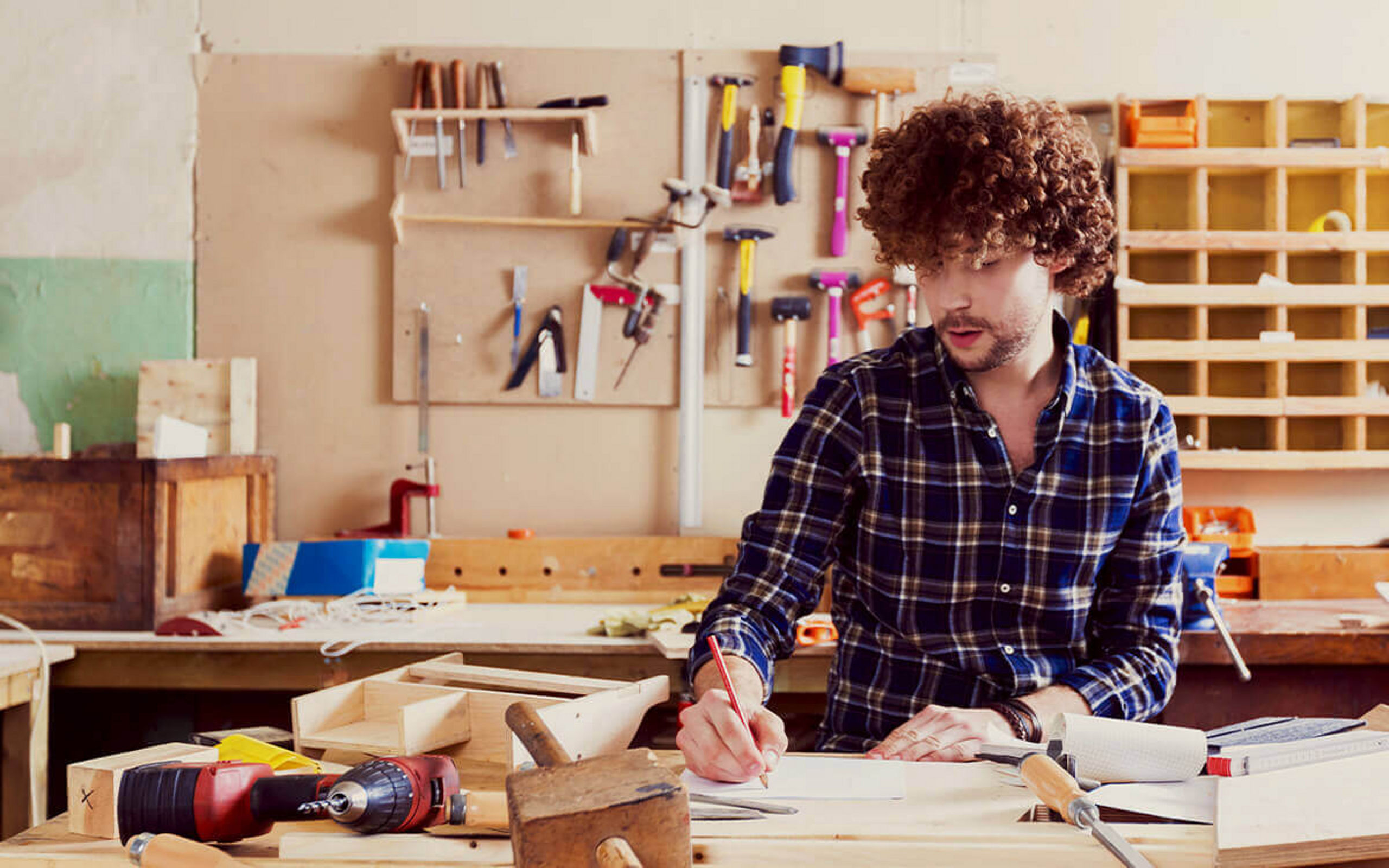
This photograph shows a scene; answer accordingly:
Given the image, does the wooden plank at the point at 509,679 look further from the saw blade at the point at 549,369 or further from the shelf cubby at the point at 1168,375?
Answer: the shelf cubby at the point at 1168,375

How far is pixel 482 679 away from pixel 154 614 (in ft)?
4.14

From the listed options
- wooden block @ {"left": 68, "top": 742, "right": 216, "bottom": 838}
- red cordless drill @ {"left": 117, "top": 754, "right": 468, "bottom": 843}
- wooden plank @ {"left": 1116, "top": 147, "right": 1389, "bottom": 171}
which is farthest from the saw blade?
red cordless drill @ {"left": 117, "top": 754, "right": 468, "bottom": 843}

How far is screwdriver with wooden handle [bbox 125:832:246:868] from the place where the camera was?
85 cm

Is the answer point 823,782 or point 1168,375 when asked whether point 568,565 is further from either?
point 823,782

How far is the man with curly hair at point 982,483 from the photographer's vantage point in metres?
1.55

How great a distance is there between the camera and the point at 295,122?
9.85ft

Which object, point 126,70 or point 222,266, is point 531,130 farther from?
point 126,70

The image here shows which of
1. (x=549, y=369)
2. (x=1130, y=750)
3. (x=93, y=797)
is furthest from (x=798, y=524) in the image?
(x=549, y=369)

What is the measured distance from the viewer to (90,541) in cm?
240

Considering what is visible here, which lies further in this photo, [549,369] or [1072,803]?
[549,369]

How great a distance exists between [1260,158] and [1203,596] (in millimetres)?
1207

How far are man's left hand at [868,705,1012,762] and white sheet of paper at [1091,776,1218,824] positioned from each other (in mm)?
190

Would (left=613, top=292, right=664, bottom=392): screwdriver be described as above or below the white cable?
above

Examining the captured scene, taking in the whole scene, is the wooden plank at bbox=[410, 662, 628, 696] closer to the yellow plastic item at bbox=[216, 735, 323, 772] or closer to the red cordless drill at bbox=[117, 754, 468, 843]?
the yellow plastic item at bbox=[216, 735, 323, 772]
